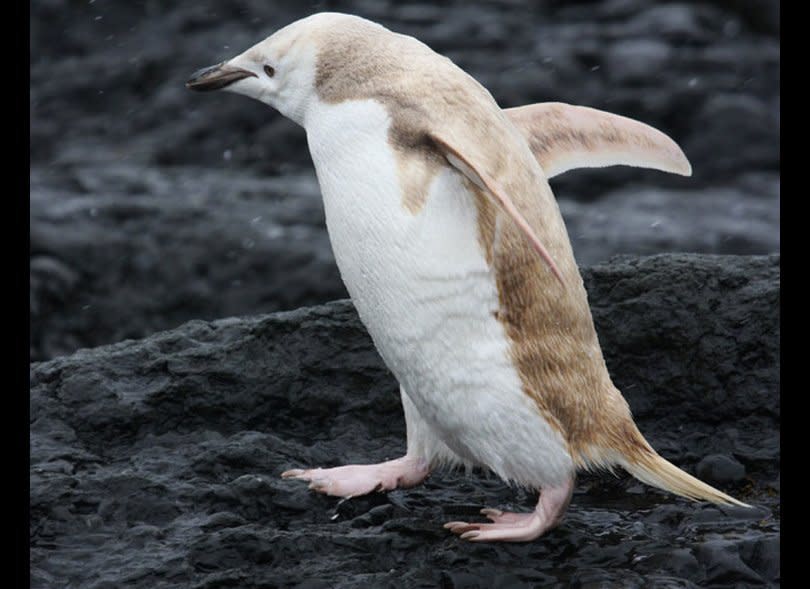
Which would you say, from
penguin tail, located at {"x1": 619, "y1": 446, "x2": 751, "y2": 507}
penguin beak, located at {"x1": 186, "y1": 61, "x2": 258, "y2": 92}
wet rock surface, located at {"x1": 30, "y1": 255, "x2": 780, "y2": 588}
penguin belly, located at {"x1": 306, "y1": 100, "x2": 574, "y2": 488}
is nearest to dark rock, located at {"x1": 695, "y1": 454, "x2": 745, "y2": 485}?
wet rock surface, located at {"x1": 30, "y1": 255, "x2": 780, "y2": 588}

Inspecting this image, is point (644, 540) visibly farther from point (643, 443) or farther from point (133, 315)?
point (133, 315)

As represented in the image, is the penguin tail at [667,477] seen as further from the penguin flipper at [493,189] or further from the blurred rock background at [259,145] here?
the blurred rock background at [259,145]

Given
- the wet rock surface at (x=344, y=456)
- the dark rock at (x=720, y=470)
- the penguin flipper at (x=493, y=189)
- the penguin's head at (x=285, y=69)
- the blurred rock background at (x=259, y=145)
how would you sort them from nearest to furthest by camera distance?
the penguin flipper at (x=493, y=189) < the wet rock surface at (x=344, y=456) < the penguin's head at (x=285, y=69) < the dark rock at (x=720, y=470) < the blurred rock background at (x=259, y=145)

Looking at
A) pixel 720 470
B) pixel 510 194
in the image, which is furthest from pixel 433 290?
pixel 720 470

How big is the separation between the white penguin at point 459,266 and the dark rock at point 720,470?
26 cm

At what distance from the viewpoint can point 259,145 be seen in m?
7.72

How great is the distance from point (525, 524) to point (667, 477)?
0.32 metres

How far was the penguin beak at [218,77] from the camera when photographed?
3107 mm

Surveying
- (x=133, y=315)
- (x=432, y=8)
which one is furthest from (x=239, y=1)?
(x=133, y=315)

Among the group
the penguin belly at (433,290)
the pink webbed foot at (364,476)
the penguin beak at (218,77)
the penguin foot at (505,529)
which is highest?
the penguin beak at (218,77)

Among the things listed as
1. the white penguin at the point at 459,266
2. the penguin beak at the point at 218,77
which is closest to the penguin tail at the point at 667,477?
the white penguin at the point at 459,266

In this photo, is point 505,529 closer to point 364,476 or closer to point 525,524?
point 525,524

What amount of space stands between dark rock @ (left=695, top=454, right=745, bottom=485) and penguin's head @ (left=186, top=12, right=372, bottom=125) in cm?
120

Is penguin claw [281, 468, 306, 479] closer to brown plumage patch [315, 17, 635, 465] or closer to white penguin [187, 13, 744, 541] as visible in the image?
white penguin [187, 13, 744, 541]
